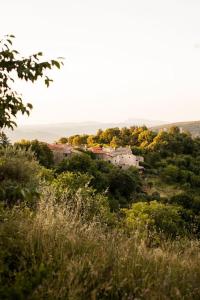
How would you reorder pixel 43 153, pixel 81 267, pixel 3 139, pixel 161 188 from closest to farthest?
1. pixel 81 267
2. pixel 3 139
3. pixel 43 153
4. pixel 161 188

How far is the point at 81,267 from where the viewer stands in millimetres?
4219

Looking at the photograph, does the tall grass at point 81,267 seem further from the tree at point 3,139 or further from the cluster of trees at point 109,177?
the cluster of trees at point 109,177

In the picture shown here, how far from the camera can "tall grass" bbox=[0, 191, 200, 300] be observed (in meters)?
3.99

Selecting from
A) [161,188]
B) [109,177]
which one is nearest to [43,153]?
[109,177]

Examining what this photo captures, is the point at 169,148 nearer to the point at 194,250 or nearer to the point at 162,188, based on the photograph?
the point at 162,188

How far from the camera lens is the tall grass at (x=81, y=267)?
399cm

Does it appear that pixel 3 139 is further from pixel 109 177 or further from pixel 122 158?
pixel 122 158

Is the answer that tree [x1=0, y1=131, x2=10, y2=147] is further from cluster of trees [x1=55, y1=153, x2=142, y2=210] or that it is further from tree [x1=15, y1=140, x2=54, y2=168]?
tree [x1=15, y1=140, x2=54, y2=168]

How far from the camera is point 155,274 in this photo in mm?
4617

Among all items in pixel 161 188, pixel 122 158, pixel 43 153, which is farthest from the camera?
pixel 122 158

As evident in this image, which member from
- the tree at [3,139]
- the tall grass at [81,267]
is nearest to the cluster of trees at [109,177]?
the tall grass at [81,267]

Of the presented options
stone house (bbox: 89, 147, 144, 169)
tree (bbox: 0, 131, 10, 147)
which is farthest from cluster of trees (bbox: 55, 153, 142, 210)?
tree (bbox: 0, 131, 10, 147)

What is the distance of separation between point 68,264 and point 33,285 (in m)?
0.42

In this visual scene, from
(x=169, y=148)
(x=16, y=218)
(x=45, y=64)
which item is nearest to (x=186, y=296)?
(x=16, y=218)
